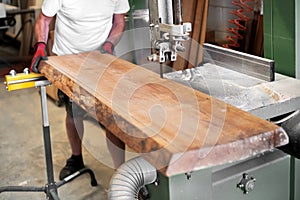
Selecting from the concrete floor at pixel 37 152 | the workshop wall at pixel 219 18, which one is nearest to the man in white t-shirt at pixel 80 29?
the concrete floor at pixel 37 152

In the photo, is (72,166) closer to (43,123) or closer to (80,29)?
(43,123)

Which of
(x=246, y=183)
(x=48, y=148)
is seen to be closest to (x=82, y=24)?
(x=48, y=148)

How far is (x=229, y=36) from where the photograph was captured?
116 inches

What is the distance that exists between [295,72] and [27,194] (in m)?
1.81

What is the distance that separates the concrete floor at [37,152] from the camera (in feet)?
9.40

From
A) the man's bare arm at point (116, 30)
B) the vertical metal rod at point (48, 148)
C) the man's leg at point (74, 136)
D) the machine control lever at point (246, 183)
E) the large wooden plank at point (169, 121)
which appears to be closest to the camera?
the large wooden plank at point (169, 121)

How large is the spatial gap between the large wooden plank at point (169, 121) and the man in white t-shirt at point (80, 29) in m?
0.78

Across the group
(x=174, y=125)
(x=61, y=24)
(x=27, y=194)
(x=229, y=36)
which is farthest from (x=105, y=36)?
(x=174, y=125)

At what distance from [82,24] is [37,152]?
119 cm

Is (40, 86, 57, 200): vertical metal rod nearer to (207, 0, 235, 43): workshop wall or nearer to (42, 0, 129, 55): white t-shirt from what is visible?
(42, 0, 129, 55): white t-shirt

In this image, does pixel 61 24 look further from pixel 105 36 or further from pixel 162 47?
pixel 162 47

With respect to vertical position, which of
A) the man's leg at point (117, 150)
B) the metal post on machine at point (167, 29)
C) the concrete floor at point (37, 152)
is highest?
the metal post on machine at point (167, 29)

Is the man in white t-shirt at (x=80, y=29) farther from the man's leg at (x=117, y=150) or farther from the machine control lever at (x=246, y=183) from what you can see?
the machine control lever at (x=246, y=183)

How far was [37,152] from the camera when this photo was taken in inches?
135
